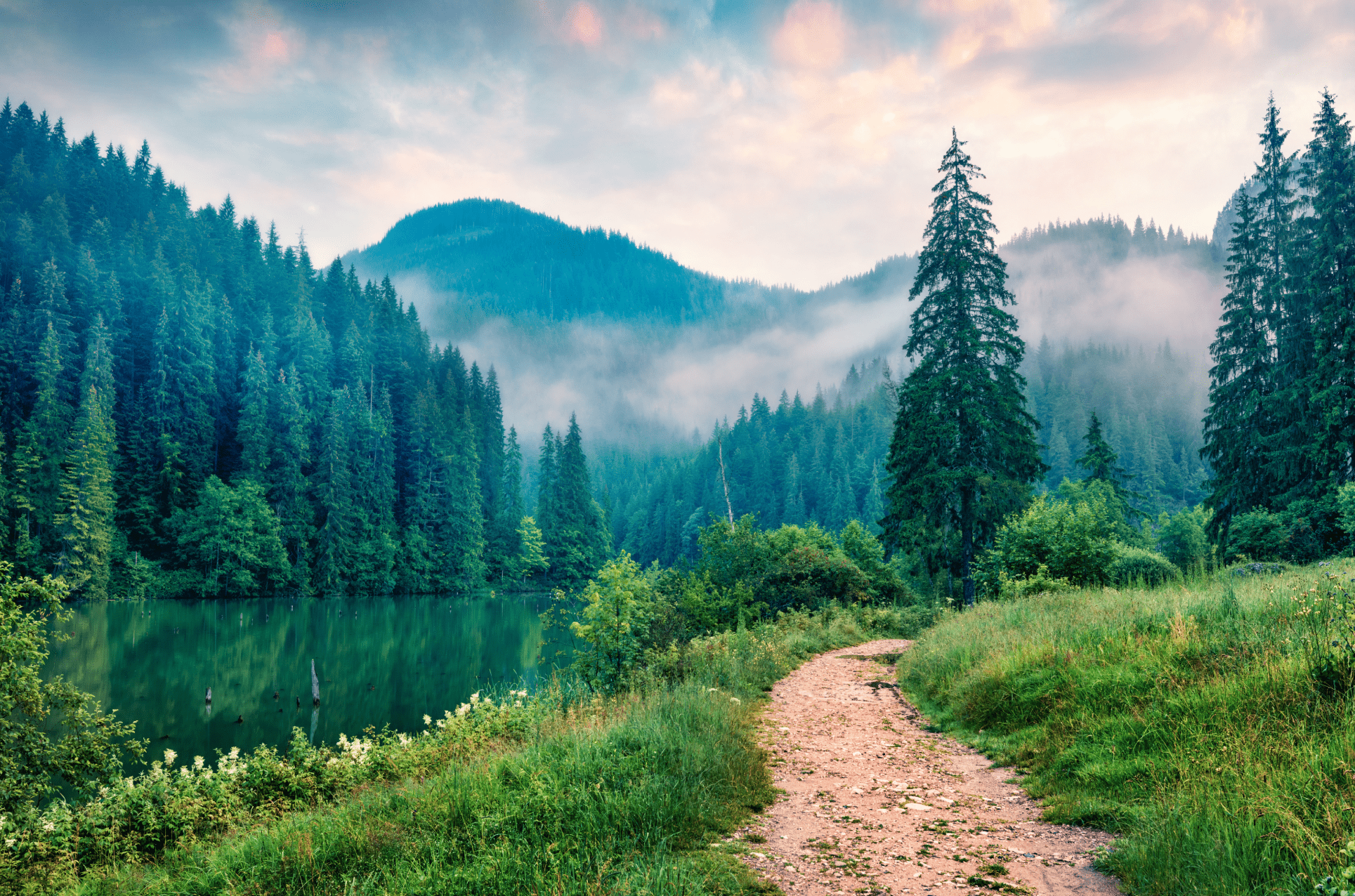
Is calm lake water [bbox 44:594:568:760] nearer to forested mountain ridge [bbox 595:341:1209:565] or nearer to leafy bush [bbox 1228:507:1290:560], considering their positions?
leafy bush [bbox 1228:507:1290:560]

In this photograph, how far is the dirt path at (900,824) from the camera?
16.0ft

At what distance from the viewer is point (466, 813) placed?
5.85 meters

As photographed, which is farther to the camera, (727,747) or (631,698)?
(631,698)

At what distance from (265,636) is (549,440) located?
214ft

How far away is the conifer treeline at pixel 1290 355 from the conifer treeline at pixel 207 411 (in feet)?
236

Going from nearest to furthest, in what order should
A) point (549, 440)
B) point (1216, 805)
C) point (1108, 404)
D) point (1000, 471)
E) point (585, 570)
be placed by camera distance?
1. point (1216, 805)
2. point (1000, 471)
3. point (585, 570)
4. point (549, 440)
5. point (1108, 404)

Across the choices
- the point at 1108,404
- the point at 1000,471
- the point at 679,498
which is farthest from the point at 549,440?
the point at 1108,404

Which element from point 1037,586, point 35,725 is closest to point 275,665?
point 35,725

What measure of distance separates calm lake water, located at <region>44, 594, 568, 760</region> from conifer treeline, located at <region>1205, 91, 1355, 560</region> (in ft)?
87.2

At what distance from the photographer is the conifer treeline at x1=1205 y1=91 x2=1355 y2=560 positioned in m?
21.7

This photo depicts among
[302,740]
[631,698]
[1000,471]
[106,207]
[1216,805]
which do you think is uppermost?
[106,207]

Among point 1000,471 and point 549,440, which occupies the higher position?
point 549,440

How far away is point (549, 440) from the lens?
10362 cm

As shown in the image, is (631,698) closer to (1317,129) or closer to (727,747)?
(727,747)
